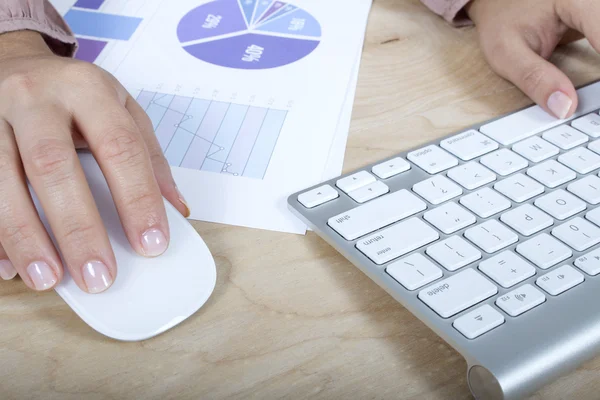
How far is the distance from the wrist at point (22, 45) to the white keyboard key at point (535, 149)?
1.39 ft

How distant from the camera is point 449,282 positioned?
14.6 inches

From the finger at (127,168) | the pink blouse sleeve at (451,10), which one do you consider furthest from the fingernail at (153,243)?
→ the pink blouse sleeve at (451,10)

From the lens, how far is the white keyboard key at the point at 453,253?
1.26ft

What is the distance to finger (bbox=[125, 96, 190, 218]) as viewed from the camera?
1.48 feet

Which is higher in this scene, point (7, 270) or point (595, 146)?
point (595, 146)

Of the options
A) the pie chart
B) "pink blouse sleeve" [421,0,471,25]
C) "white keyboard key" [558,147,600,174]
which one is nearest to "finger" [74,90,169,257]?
the pie chart

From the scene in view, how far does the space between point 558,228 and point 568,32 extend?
0.34 metres

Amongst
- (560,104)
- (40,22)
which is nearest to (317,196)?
(560,104)

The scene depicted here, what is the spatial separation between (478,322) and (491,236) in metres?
0.08

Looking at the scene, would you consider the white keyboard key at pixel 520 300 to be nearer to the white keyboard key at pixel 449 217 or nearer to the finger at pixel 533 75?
the white keyboard key at pixel 449 217

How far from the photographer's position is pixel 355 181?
1.51ft

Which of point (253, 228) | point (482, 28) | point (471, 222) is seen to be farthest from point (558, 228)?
point (482, 28)

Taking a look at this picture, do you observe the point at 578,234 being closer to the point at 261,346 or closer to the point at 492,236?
the point at 492,236

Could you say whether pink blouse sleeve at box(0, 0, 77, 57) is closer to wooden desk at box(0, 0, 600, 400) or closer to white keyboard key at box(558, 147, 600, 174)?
wooden desk at box(0, 0, 600, 400)
